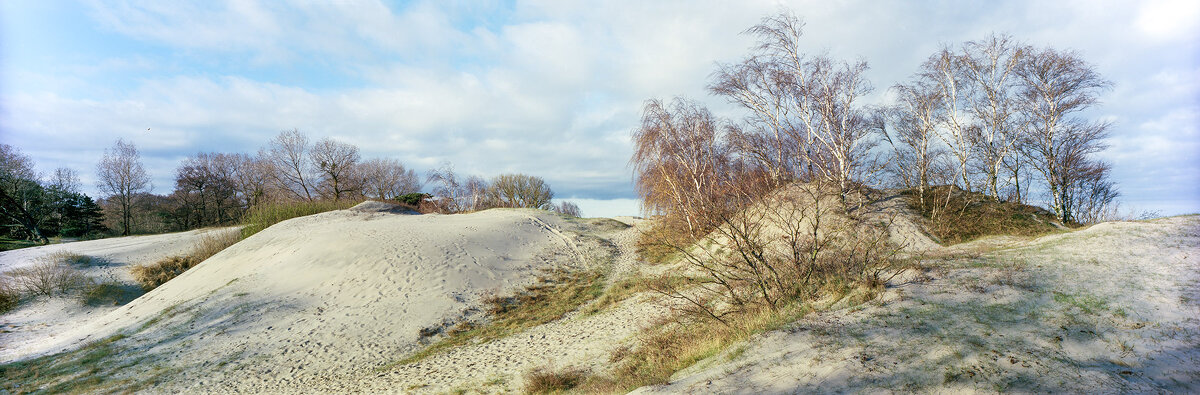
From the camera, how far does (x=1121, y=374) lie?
16.1ft

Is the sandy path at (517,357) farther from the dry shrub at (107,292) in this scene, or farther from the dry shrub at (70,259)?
the dry shrub at (70,259)

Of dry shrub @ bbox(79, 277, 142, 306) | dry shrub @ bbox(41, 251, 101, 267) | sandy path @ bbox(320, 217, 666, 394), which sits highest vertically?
dry shrub @ bbox(41, 251, 101, 267)

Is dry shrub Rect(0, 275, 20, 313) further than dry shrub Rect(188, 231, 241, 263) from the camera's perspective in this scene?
No

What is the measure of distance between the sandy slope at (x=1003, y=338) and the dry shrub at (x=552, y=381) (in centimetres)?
236

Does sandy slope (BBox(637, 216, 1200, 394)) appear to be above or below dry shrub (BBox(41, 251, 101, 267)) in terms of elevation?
below

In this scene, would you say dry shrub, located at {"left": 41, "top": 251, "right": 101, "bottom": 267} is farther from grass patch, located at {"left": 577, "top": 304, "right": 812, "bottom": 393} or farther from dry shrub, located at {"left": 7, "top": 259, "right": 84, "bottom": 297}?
grass patch, located at {"left": 577, "top": 304, "right": 812, "bottom": 393}

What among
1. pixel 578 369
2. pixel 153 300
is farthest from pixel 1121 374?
pixel 153 300

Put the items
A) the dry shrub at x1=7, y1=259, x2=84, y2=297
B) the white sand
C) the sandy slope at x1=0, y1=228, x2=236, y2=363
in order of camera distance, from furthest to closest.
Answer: the dry shrub at x1=7, y1=259, x2=84, y2=297
the sandy slope at x1=0, y1=228, x2=236, y2=363
the white sand

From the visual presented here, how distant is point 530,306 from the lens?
14.7m

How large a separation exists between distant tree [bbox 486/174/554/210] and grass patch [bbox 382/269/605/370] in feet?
97.5

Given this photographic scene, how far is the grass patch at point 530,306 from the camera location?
1199cm

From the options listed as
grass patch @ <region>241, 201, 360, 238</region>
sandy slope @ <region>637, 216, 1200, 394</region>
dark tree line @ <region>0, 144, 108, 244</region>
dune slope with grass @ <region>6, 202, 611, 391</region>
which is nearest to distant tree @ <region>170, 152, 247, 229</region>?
dark tree line @ <region>0, 144, 108, 244</region>

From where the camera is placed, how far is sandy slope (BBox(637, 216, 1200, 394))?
4945 millimetres

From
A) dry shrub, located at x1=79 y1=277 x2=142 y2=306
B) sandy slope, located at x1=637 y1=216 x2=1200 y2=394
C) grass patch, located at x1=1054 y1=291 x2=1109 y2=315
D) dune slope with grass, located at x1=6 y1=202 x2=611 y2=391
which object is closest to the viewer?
sandy slope, located at x1=637 y1=216 x2=1200 y2=394
